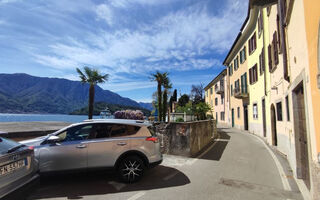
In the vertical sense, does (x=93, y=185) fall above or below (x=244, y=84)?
below

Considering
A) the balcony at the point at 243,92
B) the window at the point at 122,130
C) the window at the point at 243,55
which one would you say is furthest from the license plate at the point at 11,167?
the window at the point at 243,55

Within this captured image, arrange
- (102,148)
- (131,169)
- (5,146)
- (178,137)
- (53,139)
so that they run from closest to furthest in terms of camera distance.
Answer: (5,146) < (53,139) < (102,148) < (131,169) < (178,137)

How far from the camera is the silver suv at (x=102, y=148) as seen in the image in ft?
14.7

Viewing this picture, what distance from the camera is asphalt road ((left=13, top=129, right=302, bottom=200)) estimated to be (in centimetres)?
406

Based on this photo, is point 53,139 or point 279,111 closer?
point 53,139

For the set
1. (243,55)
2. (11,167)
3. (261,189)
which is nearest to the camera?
(11,167)

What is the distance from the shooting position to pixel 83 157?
459 cm

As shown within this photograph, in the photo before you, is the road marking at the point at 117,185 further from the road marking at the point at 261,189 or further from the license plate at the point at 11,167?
the road marking at the point at 261,189

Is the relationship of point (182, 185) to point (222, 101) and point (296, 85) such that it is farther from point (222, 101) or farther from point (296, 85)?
point (222, 101)

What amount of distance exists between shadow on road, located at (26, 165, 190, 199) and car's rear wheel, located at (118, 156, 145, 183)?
0.16 m

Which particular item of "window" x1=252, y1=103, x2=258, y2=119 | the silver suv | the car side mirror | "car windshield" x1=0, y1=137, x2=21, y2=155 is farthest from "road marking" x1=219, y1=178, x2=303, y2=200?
"window" x1=252, y1=103, x2=258, y2=119

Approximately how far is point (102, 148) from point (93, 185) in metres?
0.96

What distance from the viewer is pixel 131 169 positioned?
480 cm

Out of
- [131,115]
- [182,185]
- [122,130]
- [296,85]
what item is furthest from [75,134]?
[131,115]
